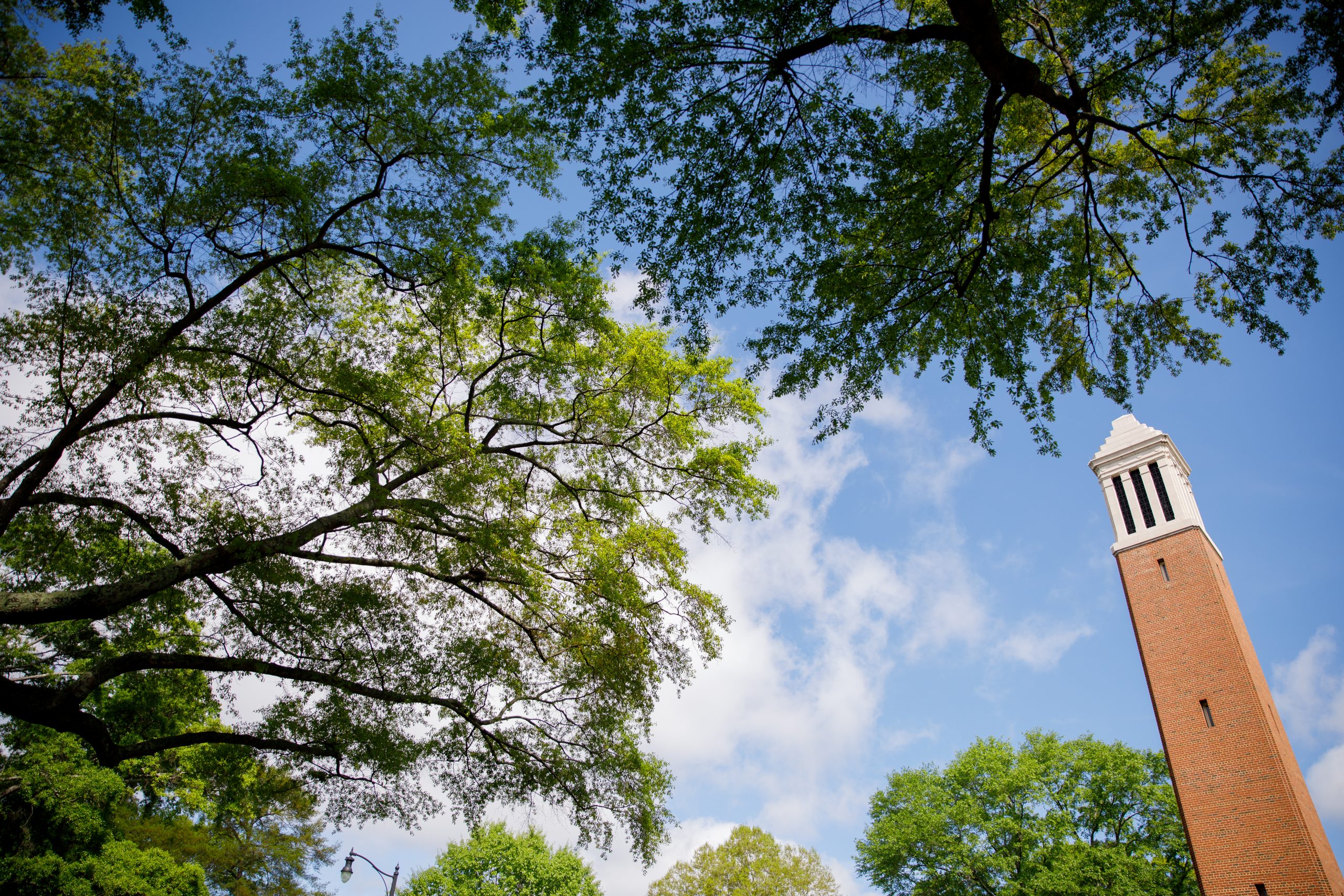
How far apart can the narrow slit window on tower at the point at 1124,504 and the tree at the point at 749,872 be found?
19134 millimetres

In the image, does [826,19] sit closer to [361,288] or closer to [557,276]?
[557,276]

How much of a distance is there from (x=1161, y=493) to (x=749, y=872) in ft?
75.4

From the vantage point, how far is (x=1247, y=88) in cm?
705

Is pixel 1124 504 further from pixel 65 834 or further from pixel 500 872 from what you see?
pixel 65 834

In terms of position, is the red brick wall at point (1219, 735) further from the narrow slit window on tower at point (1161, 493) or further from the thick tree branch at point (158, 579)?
the thick tree branch at point (158, 579)

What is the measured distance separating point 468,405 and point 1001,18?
844 cm

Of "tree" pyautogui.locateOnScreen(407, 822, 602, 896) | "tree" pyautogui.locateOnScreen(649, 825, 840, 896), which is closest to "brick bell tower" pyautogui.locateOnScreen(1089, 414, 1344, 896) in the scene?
"tree" pyautogui.locateOnScreen(649, 825, 840, 896)

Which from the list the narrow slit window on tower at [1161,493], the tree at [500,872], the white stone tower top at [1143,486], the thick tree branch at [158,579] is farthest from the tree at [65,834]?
the narrow slit window on tower at [1161,493]

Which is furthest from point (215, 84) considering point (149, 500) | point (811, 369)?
point (811, 369)

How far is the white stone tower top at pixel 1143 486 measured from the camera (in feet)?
80.9

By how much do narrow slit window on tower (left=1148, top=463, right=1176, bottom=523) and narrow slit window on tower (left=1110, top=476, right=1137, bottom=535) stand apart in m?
1.01

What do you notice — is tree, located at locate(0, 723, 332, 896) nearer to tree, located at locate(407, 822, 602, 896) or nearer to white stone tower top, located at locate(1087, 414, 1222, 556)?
tree, located at locate(407, 822, 602, 896)

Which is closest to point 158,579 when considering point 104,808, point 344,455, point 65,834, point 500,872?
point 344,455

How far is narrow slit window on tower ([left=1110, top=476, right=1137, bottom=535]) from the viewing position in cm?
2597
